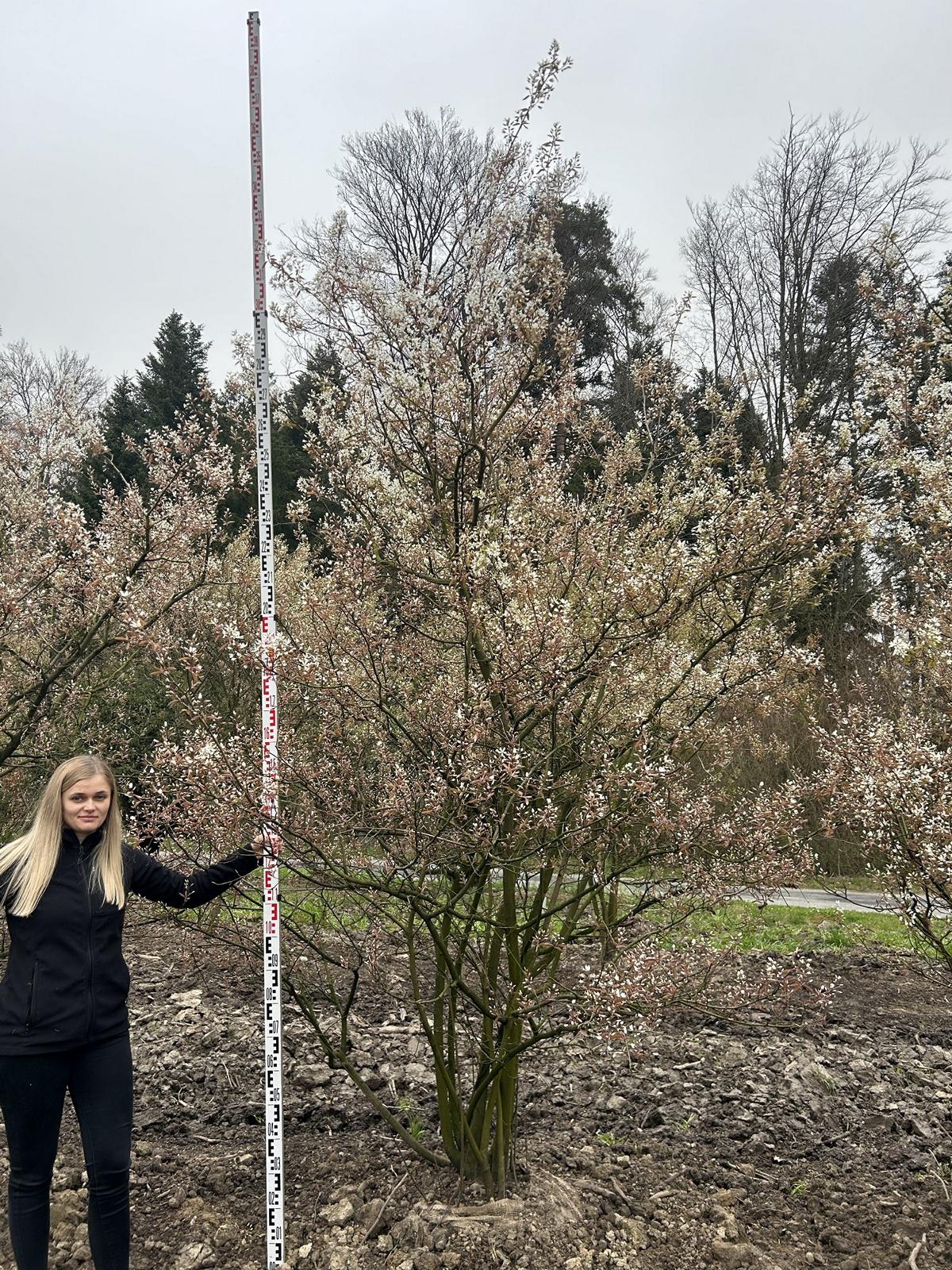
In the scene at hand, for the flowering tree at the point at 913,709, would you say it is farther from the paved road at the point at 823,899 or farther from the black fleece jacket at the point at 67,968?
the black fleece jacket at the point at 67,968

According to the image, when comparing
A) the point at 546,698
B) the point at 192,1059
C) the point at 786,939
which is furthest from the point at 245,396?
the point at 786,939

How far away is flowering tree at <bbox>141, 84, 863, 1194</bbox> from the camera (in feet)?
Answer: 10.5

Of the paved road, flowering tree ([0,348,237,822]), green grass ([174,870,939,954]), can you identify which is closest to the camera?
flowering tree ([0,348,237,822])

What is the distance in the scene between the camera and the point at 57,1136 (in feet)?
10.2

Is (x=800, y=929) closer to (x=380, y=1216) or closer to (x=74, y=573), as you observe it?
(x=380, y=1216)

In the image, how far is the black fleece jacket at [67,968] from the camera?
3020 mm

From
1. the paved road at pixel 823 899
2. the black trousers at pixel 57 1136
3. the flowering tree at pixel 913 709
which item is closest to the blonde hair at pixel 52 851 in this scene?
the black trousers at pixel 57 1136

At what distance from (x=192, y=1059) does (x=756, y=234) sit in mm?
19261

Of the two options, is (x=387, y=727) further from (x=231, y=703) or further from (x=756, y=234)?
(x=756, y=234)

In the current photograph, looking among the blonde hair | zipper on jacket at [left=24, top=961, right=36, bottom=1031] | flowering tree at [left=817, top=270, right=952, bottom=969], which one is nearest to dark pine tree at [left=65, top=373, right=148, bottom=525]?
flowering tree at [left=817, top=270, right=952, bottom=969]

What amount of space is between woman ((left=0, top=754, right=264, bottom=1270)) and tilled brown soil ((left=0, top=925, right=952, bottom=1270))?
0.53m

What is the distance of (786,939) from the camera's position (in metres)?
8.09

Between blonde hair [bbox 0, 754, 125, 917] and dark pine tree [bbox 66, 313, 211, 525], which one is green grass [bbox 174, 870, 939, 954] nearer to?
blonde hair [bbox 0, 754, 125, 917]

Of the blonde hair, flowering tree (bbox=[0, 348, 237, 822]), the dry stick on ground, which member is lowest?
the dry stick on ground
